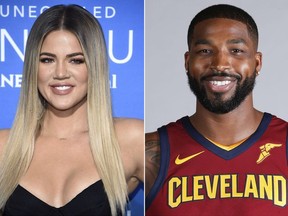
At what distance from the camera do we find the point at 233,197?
210 centimetres

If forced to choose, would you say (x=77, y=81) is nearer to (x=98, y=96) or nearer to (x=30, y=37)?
(x=98, y=96)

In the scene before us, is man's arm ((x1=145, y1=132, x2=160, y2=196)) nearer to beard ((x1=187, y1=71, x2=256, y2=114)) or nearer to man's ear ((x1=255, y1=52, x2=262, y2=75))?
beard ((x1=187, y1=71, x2=256, y2=114))

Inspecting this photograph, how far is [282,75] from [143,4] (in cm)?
66

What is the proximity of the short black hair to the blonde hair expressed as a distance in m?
0.41

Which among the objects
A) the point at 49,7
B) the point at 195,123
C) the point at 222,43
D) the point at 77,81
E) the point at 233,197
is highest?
the point at 49,7

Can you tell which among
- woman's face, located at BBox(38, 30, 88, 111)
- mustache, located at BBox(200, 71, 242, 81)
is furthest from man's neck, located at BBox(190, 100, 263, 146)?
woman's face, located at BBox(38, 30, 88, 111)

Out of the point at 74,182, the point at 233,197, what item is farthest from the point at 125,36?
the point at 233,197

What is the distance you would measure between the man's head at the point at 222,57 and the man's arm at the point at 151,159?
10.2 inches

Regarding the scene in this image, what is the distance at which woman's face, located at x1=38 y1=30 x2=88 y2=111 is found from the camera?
2117 millimetres

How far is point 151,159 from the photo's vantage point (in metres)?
2.18

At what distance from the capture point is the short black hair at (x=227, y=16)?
2158mm

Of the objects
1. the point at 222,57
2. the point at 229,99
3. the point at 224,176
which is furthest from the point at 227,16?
the point at 224,176

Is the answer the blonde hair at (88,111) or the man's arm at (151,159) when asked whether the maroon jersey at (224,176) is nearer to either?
the man's arm at (151,159)

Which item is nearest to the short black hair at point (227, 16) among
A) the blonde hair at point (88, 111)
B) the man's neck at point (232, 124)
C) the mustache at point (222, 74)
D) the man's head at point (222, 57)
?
the man's head at point (222, 57)
